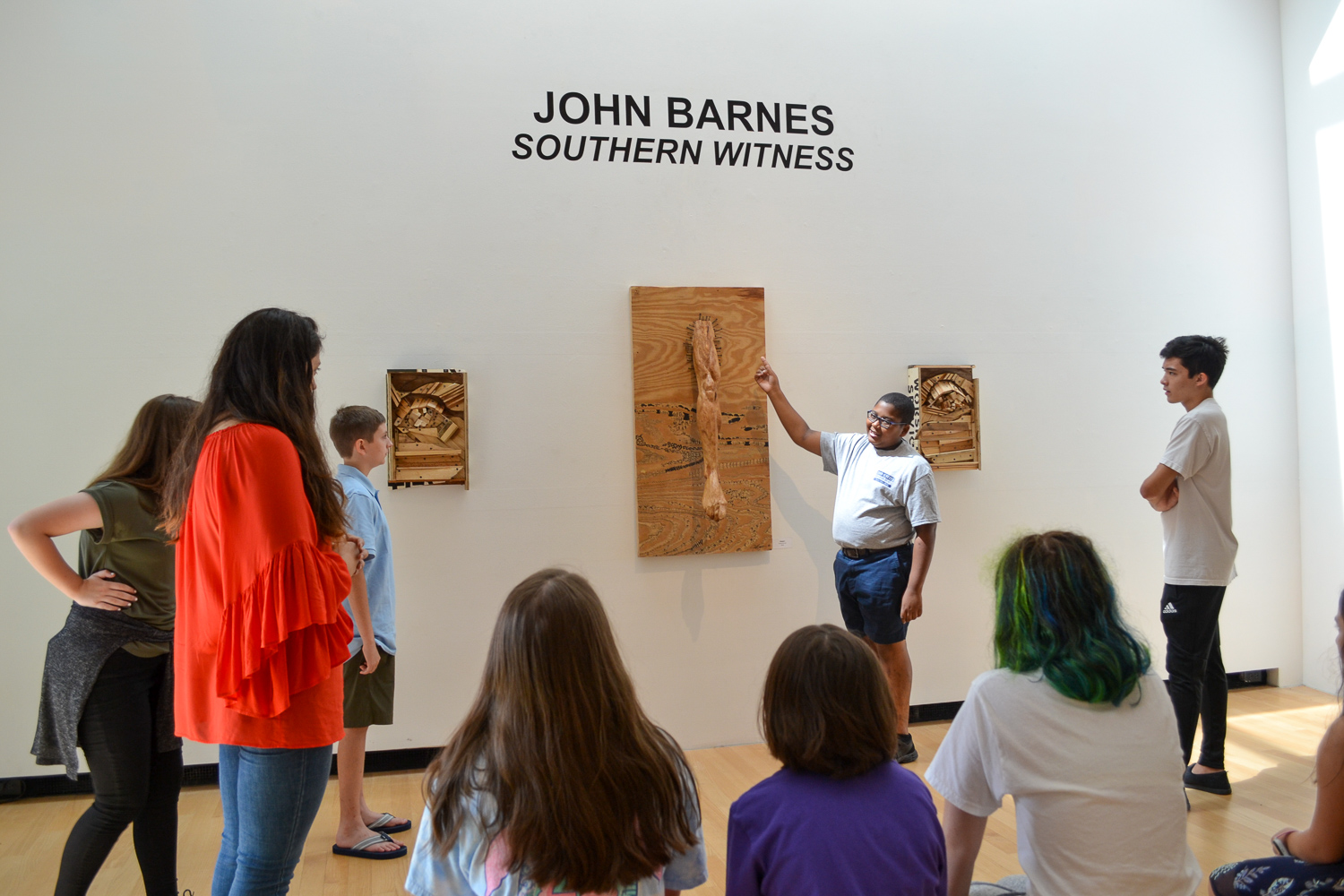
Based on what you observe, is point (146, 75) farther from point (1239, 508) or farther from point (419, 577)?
point (1239, 508)

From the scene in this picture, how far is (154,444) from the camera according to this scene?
2.07m

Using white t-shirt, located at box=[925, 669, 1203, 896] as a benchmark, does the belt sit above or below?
above

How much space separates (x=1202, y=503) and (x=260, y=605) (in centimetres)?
306

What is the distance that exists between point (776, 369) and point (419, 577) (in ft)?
5.74

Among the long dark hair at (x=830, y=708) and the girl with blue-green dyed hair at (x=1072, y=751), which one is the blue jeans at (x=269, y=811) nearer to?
the long dark hair at (x=830, y=708)

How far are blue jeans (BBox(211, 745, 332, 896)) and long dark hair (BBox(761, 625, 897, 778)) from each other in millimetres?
893

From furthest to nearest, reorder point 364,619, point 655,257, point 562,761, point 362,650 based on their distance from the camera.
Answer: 1. point 655,257
2. point 362,650
3. point 364,619
4. point 562,761

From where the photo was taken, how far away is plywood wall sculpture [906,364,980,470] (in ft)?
13.1

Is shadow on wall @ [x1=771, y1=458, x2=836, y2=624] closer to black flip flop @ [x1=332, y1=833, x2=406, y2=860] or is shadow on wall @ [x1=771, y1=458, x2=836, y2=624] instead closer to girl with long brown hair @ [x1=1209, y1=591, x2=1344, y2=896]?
black flip flop @ [x1=332, y1=833, x2=406, y2=860]

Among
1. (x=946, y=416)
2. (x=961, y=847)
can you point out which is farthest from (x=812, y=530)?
(x=961, y=847)

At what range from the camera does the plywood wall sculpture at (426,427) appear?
3.53m

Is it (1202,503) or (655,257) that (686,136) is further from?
(1202,503)

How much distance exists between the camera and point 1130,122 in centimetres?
435

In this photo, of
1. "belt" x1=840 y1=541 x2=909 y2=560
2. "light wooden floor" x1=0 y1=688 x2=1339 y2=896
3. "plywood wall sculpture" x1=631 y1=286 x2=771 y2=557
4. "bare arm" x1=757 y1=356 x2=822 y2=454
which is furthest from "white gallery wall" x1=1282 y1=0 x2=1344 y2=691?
"plywood wall sculpture" x1=631 y1=286 x2=771 y2=557
